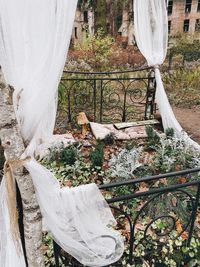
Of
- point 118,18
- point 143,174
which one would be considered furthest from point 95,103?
point 118,18

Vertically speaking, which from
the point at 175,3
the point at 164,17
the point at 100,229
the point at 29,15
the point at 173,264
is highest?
the point at 175,3

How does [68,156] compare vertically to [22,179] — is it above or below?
below

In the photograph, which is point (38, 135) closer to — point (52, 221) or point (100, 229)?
point (52, 221)

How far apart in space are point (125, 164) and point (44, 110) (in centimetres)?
185

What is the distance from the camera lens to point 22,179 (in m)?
1.70

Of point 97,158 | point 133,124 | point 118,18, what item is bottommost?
point 97,158

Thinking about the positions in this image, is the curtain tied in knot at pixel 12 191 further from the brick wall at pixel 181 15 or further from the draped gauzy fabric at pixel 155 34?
the brick wall at pixel 181 15

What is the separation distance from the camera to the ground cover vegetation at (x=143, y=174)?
2.55m

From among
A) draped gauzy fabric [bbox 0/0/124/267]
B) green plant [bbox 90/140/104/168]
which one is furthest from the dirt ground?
draped gauzy fabric [bbox 0/0/124/267]

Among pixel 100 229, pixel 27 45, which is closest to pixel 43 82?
pixel 27 45

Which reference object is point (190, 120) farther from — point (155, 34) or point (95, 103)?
point (155, 34)

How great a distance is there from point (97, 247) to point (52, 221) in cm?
38

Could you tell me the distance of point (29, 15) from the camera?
157 cm

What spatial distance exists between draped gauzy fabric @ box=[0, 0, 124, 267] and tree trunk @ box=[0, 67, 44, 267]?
50 mm
